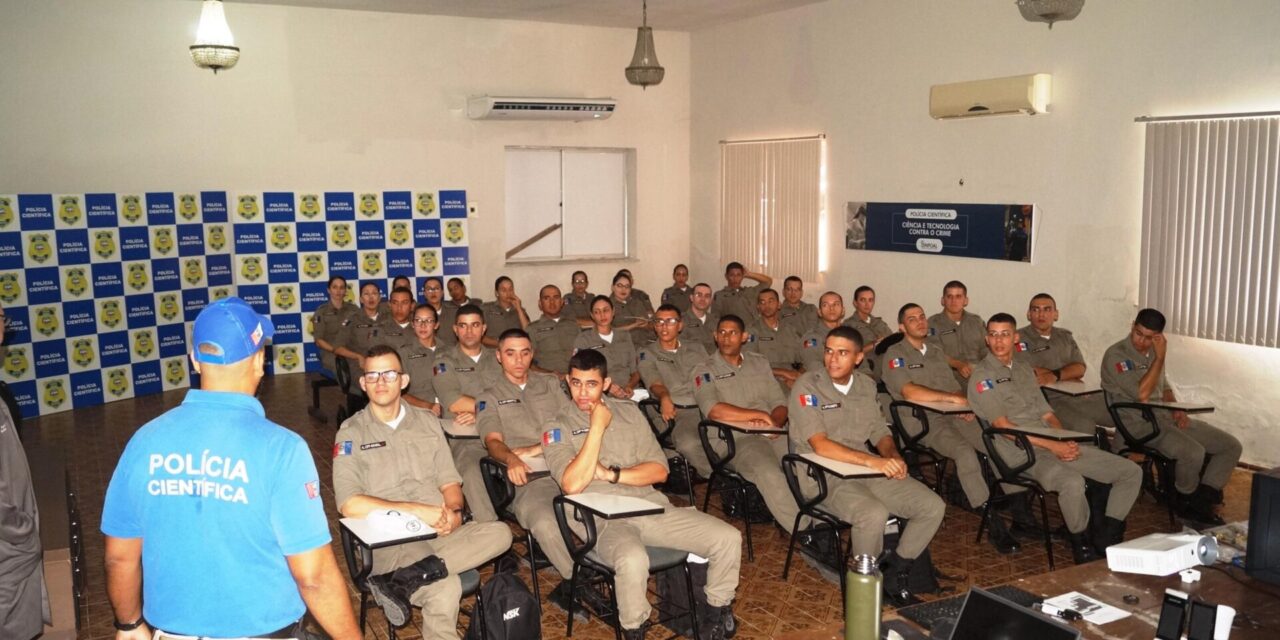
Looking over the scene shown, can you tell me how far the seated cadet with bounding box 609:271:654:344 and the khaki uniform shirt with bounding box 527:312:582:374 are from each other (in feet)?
1.72

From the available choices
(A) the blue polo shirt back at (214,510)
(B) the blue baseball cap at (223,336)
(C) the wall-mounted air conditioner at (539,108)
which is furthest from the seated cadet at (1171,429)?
(C) the wall-mounted air conditioner at (539,108)

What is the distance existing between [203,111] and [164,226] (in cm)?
129

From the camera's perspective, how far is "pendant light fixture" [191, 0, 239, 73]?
7.31 metres

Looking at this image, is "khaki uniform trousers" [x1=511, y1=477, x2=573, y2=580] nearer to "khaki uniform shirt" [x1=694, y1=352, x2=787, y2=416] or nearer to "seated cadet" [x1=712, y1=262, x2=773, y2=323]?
"khaki uniform shirt" [x1=694, y1=352, x2=787, y2=416]

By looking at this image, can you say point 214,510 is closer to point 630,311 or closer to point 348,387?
point 348,387

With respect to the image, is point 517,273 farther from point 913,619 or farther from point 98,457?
point 913,619

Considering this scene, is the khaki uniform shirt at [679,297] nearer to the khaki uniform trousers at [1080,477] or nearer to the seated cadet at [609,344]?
the seated cadet at [609,344]

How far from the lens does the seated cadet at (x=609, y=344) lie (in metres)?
7.08

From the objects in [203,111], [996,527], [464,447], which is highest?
[203,111]

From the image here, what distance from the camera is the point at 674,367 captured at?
6418mm

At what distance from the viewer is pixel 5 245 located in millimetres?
8609

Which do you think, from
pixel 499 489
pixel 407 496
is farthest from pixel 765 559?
pixel 407 496

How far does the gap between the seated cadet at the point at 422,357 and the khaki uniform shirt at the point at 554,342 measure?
1522 millimetres

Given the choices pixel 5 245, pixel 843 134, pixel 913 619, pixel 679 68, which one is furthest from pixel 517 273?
pixel 913 619
